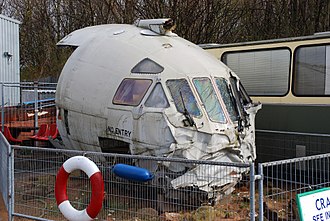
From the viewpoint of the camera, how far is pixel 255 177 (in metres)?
5.14

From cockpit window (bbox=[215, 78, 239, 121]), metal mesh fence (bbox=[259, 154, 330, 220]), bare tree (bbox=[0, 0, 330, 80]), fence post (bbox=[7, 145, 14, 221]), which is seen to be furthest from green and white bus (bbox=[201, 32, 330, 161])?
bare tree (bbox=[0, 0, 330, 80])

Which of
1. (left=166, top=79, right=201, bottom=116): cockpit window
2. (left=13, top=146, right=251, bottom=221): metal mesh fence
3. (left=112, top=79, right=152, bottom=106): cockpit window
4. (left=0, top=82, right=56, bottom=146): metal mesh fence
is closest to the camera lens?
(left=13, top=146, right=251, bottom=221): metal mesh fence

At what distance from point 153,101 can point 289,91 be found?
4.12 metres

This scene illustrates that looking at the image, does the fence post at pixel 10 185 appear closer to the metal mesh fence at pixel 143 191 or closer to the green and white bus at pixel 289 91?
the metal mesh fence at pixel 143 191

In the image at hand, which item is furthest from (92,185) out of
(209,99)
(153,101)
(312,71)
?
(312,71)

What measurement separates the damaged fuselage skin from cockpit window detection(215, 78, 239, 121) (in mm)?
21

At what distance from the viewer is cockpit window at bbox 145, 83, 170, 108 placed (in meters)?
8.30

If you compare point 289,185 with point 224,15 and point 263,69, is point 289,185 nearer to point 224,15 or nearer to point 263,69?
point 263,69

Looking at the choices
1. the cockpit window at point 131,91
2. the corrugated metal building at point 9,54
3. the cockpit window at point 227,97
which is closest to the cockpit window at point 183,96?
the cockpit window at point 131,91

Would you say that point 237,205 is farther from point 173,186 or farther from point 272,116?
point 272,116

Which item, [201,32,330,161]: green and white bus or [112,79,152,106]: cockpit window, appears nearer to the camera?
[112,79,152,106]: cockpit window

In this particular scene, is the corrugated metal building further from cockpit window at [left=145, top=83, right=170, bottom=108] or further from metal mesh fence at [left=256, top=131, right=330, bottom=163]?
cockpit window at [left=145, top=83, right=170, bottom=108]

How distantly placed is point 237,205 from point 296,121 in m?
3.63

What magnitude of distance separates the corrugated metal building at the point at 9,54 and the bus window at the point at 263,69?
414 inches
